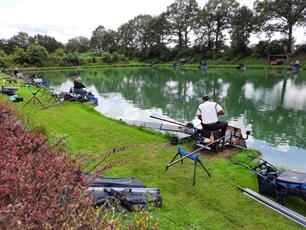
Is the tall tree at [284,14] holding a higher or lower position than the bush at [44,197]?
higher

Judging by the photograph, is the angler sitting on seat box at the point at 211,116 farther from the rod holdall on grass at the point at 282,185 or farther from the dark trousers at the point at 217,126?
the rod holdall on grass at the point at 282,185

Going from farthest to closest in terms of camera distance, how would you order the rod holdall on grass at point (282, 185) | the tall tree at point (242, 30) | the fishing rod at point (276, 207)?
the tall tree at point (242, 30), the rod holdall on grass at point (282, 185), the fishing rod at point (276, 207)

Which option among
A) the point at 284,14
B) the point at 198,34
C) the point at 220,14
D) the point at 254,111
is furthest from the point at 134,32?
the point at 254,111

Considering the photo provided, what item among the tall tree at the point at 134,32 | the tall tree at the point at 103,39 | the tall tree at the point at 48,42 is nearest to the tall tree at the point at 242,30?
the tall tree at the point at 134,32

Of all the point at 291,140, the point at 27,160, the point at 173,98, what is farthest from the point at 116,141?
the point at 173,98

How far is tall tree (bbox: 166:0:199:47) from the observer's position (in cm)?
5822

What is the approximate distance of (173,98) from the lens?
58.2 feet

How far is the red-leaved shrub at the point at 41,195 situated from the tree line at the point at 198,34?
4449 cm

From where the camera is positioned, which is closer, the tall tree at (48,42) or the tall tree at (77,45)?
the tall tree at (48,42)

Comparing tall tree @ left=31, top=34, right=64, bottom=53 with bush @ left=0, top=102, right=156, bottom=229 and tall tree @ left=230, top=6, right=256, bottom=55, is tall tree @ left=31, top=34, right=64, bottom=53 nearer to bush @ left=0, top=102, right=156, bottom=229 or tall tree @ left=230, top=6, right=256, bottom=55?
tall tree @ left=230, top=6, right=256, bottom=55

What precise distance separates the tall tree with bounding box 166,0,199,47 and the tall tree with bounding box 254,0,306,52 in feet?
55.8

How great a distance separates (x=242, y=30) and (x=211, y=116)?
4466 centimetres

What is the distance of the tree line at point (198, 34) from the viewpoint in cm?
4238

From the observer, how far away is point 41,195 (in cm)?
221
